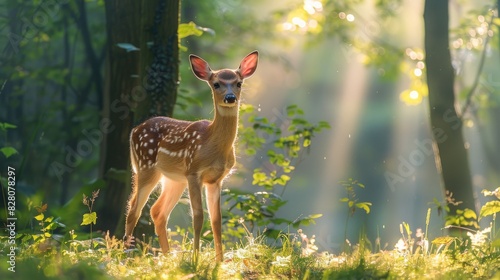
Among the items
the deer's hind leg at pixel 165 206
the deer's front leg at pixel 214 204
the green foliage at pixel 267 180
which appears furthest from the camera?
the green foliage at pixel 267 180

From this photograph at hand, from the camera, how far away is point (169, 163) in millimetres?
7547

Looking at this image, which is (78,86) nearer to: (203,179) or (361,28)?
(361,28)

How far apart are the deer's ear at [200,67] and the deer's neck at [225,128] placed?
39 centimetres

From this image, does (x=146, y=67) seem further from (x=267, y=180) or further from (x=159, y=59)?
(x=267, y=180)

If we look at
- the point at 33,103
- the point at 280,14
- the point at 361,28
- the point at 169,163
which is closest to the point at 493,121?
the point at 361,28

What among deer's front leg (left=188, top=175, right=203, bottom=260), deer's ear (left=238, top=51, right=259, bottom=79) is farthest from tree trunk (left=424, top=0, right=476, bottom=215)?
deer's front leg (left=188, top=175, right=203, bottom=260)

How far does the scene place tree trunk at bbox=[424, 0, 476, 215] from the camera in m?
11.0

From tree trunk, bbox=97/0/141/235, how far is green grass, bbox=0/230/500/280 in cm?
279

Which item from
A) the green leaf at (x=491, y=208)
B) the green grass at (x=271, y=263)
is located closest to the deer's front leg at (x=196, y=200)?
the green grass at (x=271, y=263)

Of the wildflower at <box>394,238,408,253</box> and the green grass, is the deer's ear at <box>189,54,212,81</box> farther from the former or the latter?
the wildflower at <box>394,238,408,253</box>

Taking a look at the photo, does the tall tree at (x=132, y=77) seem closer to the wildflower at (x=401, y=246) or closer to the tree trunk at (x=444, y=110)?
the wildflower at (x=401, y=246)

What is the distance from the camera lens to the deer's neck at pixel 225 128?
701 centimetres

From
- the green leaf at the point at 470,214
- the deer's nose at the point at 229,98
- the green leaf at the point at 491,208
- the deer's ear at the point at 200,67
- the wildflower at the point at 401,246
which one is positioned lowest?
the wildflower at the point at 401,246

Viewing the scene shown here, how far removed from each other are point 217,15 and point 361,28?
11.9 feet
